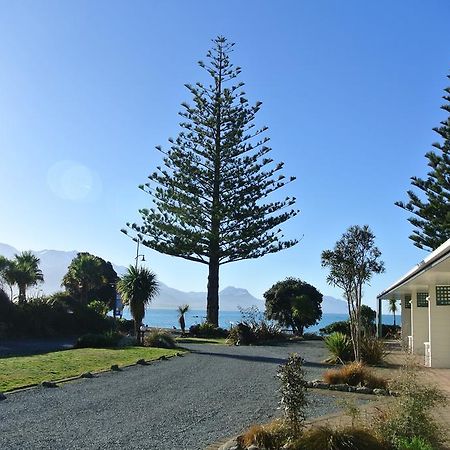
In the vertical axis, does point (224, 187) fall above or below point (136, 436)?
above

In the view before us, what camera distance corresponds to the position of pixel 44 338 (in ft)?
80.4

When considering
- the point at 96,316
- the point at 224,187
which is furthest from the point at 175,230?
the point at 96,316

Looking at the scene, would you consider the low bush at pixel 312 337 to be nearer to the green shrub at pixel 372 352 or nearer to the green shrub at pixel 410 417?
the green shrub at pixel 372 352

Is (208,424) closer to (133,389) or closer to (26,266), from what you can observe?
(133,389)

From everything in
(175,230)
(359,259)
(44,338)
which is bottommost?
(44,338)

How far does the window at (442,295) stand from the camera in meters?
14.5

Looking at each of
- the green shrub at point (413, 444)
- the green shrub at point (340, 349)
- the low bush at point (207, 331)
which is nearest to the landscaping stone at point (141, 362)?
the green shrub at point (340, 349)

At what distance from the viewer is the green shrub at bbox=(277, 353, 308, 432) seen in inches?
195

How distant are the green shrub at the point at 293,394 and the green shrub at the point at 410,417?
62 cm

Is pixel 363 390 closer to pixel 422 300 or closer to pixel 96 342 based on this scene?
pixel 422 300

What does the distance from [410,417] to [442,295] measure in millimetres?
10361

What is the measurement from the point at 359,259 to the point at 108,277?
29640mm

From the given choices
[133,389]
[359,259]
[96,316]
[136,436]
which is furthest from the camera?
[96,316]

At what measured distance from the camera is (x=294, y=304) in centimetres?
2850
